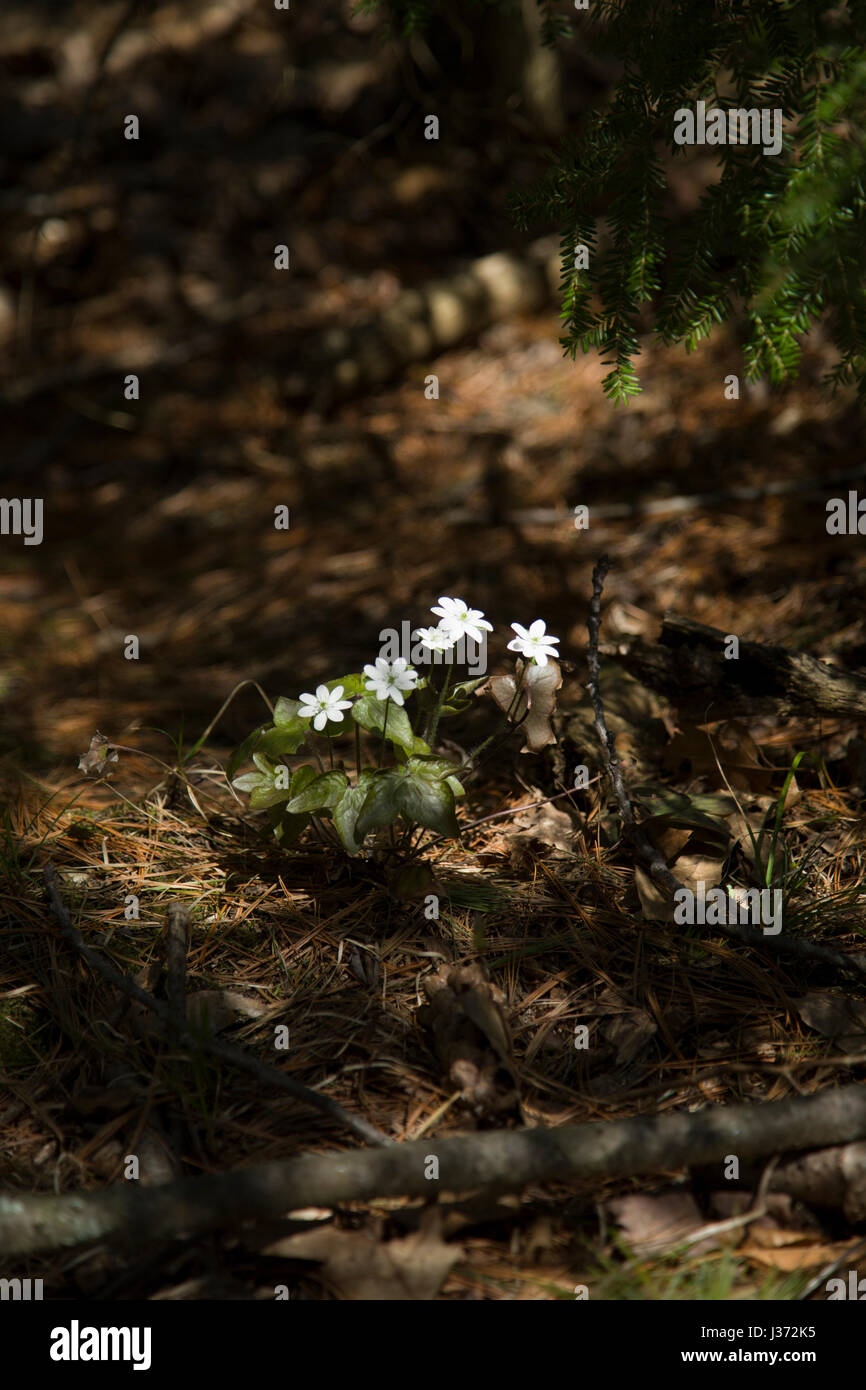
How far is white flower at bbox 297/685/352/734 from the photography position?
7.10 ft

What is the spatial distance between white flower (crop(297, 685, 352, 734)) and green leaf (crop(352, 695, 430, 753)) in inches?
1.6

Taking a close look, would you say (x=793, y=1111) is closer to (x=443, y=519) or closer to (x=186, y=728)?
(x=186, y=728)

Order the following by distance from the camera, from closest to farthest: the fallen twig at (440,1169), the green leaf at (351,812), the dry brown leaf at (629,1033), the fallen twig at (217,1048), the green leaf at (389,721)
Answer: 1. the fallen twig at (440,1169)
2. the fallen twig at (217,1048)
3. the dry brown leaf at (629,1033)
4. the green leaf at (351,812)
5. the green leaf at (389,721)

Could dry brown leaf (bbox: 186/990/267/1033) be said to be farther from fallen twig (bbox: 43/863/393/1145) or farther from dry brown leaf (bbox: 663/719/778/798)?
dry brown leaf (bbox: 663/719/778/798)

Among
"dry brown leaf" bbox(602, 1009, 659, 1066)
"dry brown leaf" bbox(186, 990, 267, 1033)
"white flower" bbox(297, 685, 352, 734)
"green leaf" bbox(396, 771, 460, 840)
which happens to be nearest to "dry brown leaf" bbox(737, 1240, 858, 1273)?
"dry brown leaf" bbox(602, 1009, 659, 1066)

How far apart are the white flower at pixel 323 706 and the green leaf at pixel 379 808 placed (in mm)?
182

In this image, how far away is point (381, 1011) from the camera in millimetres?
2072

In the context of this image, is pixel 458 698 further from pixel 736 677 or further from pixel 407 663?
pixel 736 677

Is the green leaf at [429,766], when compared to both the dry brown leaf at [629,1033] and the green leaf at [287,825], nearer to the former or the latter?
the green leaf at [287,825]

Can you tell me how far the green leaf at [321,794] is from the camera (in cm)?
220

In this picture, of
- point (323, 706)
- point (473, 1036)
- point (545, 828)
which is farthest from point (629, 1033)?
point (323, 706)

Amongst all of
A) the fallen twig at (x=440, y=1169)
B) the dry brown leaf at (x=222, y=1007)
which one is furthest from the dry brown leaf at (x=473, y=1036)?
the dry brown leaf at (x=222, y=1007)

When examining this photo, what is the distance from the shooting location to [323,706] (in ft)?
7.22

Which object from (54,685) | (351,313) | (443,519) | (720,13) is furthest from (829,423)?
(54,685)
